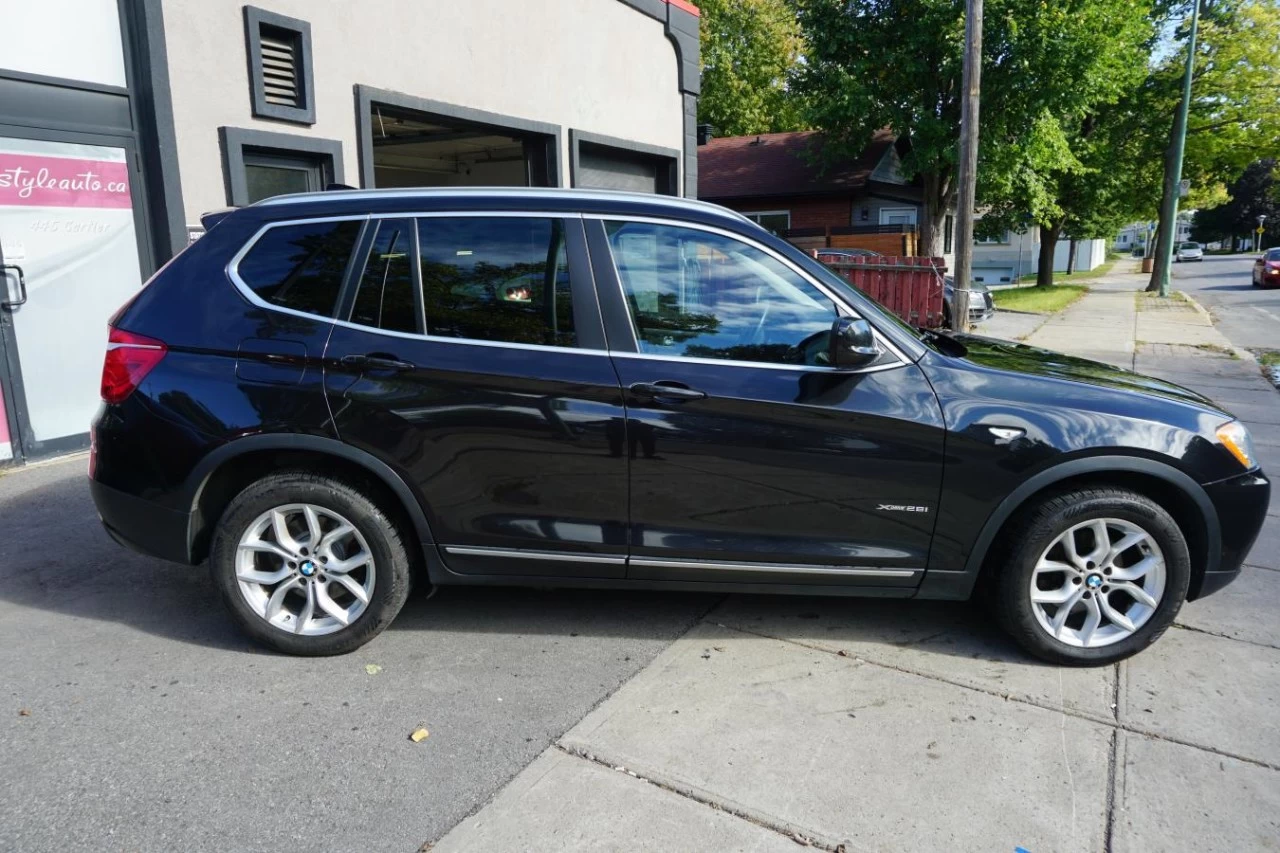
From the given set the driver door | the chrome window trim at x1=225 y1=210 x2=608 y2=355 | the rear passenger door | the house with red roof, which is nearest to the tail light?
the chrome window trim at x1=225 y1=210 x2=608 y2=355

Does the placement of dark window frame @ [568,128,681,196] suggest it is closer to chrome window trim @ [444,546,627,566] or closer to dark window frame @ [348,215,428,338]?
dark window frame @ [348,215,428,338]

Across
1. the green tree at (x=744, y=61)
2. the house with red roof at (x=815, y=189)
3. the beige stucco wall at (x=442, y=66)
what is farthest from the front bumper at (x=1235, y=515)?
the green tree at (x=744, y=61)

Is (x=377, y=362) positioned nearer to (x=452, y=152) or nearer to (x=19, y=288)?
(x=19, y=288)

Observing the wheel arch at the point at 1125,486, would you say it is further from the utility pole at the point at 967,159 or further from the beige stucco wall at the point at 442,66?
the utility pole at the point at 967,159

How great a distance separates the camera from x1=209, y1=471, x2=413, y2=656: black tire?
349 centimetres

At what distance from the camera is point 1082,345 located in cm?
1436

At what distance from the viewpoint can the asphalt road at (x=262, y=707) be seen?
8.63 ft

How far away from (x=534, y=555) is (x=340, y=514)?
79 centimetres

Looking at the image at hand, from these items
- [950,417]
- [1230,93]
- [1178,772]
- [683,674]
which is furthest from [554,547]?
[1230,93]

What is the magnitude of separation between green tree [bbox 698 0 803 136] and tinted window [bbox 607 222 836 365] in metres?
35.0

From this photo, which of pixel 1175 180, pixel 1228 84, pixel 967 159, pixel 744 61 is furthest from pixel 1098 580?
pixel 744 61

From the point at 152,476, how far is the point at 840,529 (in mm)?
2755

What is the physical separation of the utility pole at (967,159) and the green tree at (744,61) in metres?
24.3

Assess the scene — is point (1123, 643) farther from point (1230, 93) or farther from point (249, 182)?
point (1230, 93)
